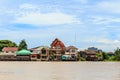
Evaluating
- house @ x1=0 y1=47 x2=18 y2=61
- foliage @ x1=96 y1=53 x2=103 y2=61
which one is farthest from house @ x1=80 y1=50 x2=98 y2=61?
house @ x1=0 y1=47 x2=18 y2=61

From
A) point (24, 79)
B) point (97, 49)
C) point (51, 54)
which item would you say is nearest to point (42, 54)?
point (51, 54)

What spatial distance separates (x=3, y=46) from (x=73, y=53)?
2717 cm

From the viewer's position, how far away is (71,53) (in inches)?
4520

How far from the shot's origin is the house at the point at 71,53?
114 metres

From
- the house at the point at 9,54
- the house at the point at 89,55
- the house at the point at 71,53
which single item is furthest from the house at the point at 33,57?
the house at the point at 89,55

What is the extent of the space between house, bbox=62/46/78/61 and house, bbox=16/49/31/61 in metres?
11.7

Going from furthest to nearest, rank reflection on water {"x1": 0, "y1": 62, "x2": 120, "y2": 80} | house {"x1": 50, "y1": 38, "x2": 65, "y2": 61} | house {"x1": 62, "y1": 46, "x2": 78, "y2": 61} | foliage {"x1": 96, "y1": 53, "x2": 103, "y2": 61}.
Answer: foliage {"x1": 96, "y1": 53, "x2": 103, "y2": 61} → house {"x1": 62, "y1": 46, "x2": 78, "y2": 61} → house {"x1": 50, "y1": 38, "x2": 65, "y2": 61} → reflection on water {"x1": 0, "y1": 62, "x2": 120, "y2": 80}

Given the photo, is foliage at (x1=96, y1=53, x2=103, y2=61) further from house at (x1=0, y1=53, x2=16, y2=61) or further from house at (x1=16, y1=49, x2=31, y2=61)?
house at (x1=0, y1=53, x2=16, y2=61)

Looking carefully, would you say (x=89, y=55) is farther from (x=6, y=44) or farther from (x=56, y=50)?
(x=6, y=44)

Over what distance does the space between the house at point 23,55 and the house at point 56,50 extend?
305 inches

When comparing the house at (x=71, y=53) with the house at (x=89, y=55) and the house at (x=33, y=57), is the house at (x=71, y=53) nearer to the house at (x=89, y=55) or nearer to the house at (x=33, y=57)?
the house at (x=89, y=55)

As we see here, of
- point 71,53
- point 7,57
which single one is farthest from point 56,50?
point 7,57

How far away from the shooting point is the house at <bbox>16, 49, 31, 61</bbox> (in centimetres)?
11066

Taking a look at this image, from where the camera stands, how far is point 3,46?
126 m
